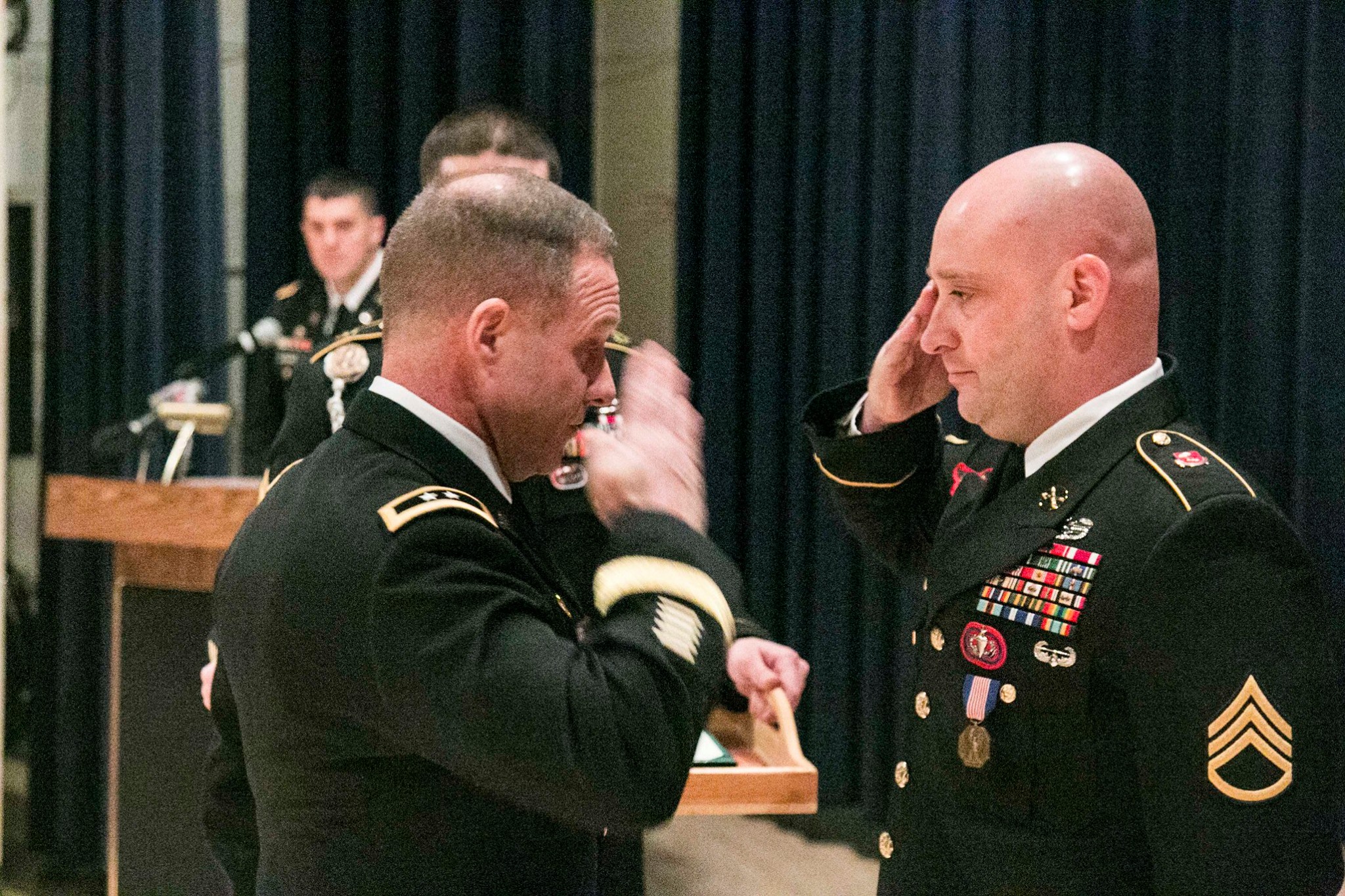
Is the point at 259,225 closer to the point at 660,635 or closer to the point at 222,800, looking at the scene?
the point at 222,800

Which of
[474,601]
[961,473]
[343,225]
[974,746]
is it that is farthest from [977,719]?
[343,225]

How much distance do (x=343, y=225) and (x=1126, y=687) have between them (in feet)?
10.6

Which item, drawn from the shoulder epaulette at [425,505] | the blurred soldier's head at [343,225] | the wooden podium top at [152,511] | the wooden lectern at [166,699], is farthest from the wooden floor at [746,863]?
the shoulder epaulette at [425,505]

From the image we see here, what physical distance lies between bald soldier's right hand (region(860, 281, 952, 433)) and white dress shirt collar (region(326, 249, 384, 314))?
7.97 ft

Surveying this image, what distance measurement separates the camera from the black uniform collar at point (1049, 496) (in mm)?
1270

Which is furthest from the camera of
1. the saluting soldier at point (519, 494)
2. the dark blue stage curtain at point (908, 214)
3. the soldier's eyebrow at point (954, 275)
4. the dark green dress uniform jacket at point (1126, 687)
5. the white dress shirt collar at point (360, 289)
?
the white dress shirt collar at point (360, 289)

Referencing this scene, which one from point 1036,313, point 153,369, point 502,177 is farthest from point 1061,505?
point 153,369

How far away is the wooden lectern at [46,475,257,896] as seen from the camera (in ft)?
8.29

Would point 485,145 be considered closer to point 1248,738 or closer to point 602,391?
point 602,391

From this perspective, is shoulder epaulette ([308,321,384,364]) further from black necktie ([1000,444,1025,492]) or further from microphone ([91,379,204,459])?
microphone ([91,379,204,459])

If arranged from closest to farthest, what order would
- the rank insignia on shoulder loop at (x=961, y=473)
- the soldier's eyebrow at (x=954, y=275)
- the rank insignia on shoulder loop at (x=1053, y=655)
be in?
the rank insignia on shoulder loop at (x=1053, y=655) → the soldier's eyebrow at (x=954, y=275) → the rank insignia on shoulder loop at (x=961, y=473)

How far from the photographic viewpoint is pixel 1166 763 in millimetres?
1101

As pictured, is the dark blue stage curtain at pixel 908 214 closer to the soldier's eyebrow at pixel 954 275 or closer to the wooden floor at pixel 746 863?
the wooden floor at pixel 746 863

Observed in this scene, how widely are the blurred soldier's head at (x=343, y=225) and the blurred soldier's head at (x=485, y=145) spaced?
1948mm
